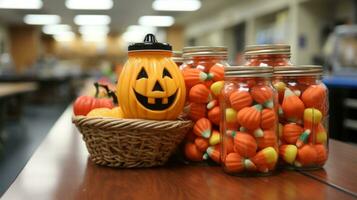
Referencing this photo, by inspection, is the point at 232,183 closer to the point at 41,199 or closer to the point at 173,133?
the point at 173,133

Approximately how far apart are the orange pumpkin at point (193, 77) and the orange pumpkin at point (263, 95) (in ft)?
0.52

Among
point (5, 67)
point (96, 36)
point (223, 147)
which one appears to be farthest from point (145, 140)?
point (96, 36)

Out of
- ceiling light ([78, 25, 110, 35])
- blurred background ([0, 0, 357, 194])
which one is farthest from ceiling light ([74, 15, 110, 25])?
ceiling light ([78, 25, 110, 35])

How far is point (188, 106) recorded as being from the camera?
3.13 feet

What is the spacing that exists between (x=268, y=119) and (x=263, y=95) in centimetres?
5

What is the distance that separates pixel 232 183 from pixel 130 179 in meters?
0.21

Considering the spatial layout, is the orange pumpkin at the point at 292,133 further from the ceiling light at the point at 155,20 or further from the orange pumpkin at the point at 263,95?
the ceiling light at the point at 155,20

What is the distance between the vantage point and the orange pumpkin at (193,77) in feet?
3.09

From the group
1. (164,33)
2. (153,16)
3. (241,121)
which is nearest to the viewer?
(241,121)

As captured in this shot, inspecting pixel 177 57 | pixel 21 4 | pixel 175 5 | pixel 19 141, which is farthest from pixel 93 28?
pixel 177 57

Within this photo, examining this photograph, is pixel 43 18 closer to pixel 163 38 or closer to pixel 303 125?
pixel 163 38

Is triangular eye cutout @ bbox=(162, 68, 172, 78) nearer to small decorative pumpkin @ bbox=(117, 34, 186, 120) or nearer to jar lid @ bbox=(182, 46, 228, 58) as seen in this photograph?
small decorative pumpkin @ bbox=(117, 34, 186, 120)

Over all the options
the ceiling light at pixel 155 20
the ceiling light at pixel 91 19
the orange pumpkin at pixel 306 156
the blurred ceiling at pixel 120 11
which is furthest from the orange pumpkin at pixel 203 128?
the ceiling light at pixel 155 20

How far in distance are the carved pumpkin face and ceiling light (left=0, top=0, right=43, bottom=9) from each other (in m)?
8.51
